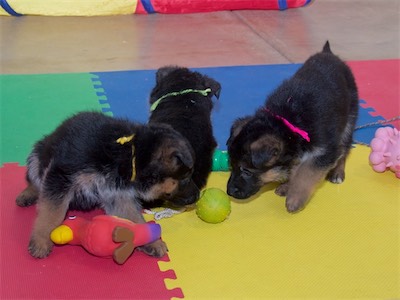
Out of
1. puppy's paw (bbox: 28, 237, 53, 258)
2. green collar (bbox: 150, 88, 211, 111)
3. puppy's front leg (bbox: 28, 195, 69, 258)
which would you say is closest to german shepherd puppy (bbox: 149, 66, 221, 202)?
green collar (bbox: 150, 88, 211, 111)

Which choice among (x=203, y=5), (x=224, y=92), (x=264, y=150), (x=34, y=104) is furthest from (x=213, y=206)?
(x=203, y=5)

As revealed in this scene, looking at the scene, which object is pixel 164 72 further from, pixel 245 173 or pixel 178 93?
pixel 245 173

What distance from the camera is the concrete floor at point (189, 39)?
8109 mm

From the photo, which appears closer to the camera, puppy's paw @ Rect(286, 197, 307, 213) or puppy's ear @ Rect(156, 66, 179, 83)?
puppy's paw @ Rect(286, 197, 307, 213)

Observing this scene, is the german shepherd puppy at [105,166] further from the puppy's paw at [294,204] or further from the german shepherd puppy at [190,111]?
the puppy's paw at [294,204]

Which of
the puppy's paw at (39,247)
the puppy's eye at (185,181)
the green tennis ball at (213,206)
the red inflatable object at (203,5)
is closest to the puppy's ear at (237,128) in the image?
the green tennis ball at (213,206)

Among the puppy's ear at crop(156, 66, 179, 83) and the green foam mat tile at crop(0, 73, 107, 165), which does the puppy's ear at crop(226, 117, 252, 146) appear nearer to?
the puppy's ear at crop(156, 66, 179, 83)

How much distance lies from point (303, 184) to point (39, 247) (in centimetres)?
207

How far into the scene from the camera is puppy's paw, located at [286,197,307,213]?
504 centimetres

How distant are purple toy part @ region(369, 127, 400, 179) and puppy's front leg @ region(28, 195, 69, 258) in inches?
108

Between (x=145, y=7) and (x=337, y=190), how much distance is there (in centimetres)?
552

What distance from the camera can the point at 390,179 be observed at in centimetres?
559

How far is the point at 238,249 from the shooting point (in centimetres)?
461

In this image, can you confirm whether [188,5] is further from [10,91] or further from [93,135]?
[93,135]
